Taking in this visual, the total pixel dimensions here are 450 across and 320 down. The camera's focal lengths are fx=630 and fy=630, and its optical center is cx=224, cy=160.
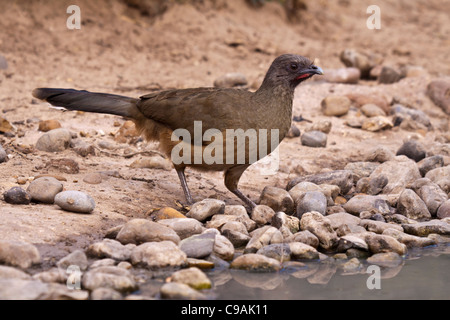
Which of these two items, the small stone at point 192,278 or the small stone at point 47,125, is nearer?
the small stone at point 192,278

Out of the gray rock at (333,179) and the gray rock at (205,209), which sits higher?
the gray rock at (333,179)

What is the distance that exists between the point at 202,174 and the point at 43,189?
202 centimetres

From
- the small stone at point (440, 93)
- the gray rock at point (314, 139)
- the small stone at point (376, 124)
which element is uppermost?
the small stone at point (440, 93)

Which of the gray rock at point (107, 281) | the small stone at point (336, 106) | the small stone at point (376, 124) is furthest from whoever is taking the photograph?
the small stone at point (336, 106)

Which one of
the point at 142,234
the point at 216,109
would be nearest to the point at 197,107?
the point at 216,109

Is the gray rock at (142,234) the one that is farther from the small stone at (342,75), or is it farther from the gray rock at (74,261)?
the small stone at (342,75)

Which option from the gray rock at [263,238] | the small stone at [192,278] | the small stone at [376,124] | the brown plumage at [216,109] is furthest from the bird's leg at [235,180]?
the small stone at [376,124]

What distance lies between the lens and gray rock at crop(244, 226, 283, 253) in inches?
192

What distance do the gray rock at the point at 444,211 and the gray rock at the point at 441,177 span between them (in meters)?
0.47

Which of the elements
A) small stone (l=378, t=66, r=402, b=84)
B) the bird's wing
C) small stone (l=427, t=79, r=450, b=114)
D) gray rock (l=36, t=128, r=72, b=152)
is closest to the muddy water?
the bird's wing

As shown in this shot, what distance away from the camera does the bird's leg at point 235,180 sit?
5680 mm

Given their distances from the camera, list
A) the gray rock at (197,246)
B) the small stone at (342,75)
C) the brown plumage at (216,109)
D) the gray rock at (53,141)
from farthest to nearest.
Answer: the small stone at (342,75) → the gray rock at (53,141) → the brown plumage at (216,109) → the gray rock at (197,246)

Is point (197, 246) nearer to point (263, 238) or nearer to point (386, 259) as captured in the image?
point (263, 238)
